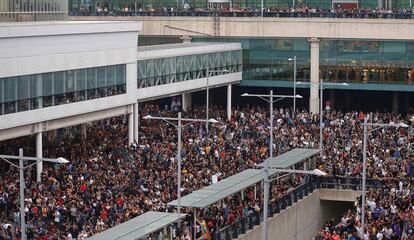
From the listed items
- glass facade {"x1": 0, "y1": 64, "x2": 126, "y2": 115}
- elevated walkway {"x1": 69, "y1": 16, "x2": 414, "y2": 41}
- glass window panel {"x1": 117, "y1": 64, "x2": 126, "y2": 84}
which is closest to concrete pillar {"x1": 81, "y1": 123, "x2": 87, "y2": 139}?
glass facade {"x1": 0, "y1": 64, "x2": 126, "y2": 115}

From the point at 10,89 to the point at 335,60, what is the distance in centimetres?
4370

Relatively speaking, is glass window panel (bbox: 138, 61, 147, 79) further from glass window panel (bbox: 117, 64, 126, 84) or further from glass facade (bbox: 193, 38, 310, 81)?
glass facade (bbox: 193, 38, 310, 81)

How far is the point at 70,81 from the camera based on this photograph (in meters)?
67.8

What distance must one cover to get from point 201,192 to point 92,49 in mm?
17413

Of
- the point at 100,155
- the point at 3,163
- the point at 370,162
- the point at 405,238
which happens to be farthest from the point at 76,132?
the point at 405,238

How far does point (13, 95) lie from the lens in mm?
61906

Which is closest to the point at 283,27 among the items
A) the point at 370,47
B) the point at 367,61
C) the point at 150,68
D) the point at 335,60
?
the point at 335,60

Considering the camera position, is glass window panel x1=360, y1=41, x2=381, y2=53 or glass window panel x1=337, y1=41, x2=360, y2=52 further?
glass window panel x1=337, y1=41, x2=360, y2=52

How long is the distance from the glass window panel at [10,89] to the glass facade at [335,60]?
41940 mm

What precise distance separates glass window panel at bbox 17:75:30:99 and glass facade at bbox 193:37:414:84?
133 ft

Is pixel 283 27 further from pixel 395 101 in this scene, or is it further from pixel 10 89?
pixel 10 89

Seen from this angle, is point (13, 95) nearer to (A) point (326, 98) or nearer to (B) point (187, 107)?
(B) point (187, 107)

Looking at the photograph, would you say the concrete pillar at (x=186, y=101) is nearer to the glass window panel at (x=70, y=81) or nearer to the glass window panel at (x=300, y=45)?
the glass window panel at (x=300, y=45)

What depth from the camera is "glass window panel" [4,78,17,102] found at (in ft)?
201
